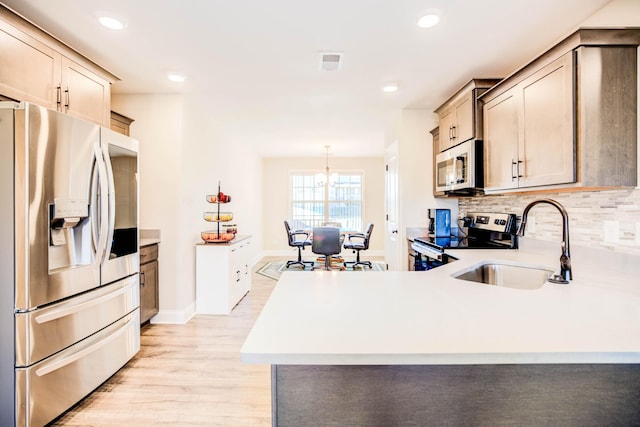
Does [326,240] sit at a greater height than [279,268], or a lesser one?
greater

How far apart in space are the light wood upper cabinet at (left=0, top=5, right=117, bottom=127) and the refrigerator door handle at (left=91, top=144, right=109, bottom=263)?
528mm

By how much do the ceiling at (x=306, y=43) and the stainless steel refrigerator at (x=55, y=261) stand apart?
792mm

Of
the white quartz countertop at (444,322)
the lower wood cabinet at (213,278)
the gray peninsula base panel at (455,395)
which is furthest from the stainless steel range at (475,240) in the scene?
the lower wood cabinet at (213,278)

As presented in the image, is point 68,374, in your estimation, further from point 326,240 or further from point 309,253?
point 309,253

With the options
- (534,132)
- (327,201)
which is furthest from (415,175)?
(327,201)

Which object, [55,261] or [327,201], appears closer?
[55,261]

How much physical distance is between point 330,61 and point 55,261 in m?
2.31

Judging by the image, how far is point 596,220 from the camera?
182cm

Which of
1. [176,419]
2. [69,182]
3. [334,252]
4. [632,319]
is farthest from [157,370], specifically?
[334,252]

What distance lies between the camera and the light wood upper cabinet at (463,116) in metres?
2.69

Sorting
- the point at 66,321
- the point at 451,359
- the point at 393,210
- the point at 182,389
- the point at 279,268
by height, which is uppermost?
the point at 393,210

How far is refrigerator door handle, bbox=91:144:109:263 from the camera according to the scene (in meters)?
1.90

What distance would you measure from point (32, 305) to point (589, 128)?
3.01 metres

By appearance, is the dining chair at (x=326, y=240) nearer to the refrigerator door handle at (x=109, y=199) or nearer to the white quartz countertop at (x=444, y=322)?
the refrigerator door handle at (x=109, y=199)
